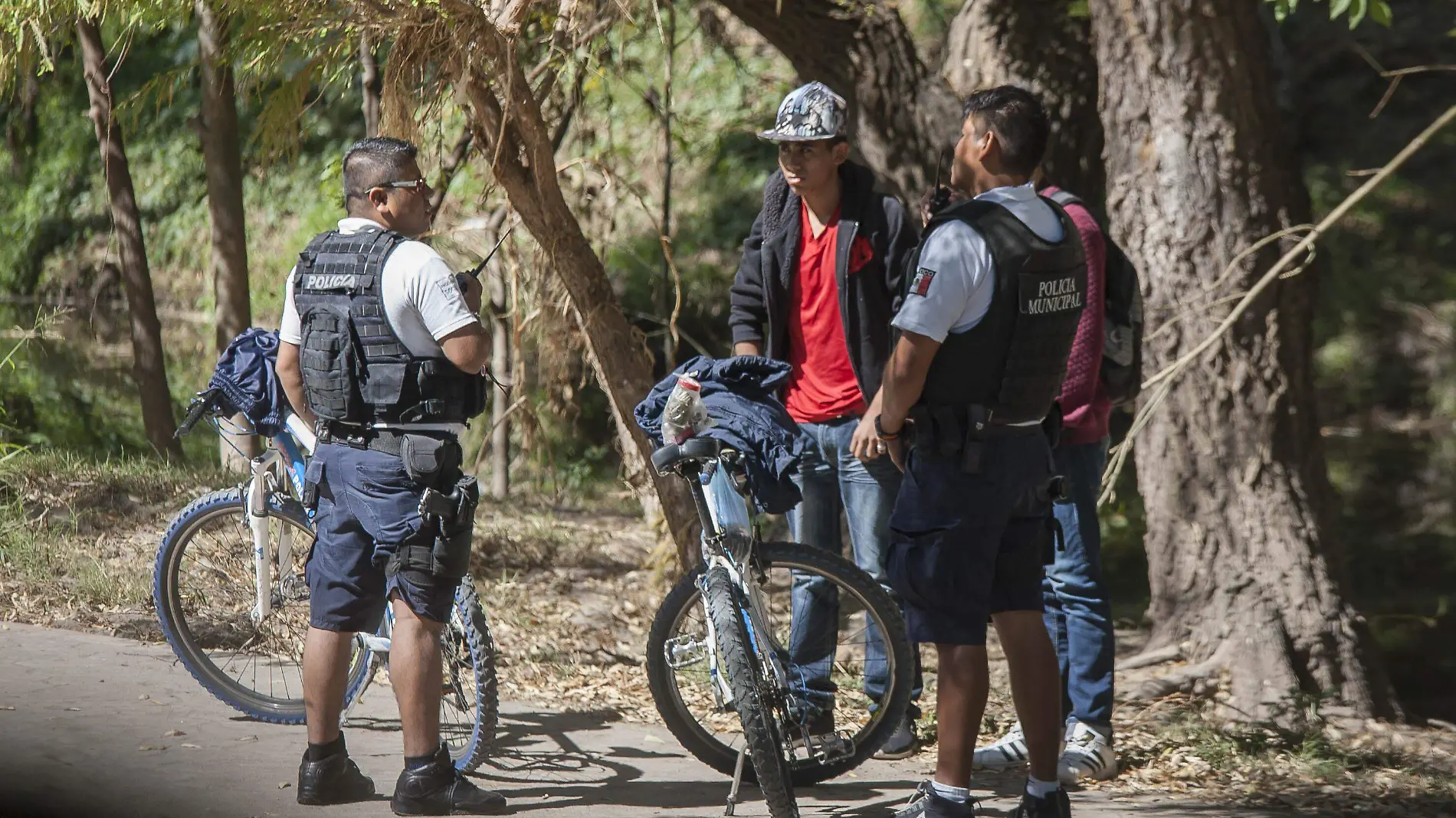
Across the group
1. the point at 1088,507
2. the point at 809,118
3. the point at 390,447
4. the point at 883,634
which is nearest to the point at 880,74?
the point at 809,118

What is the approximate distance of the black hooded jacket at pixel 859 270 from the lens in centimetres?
438

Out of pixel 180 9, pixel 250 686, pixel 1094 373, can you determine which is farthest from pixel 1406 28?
pixel 250 686

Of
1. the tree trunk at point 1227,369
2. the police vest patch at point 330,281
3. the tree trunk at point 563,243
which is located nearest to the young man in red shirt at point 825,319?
the tree trunk at point 563,243

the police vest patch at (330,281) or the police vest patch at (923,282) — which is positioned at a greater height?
the police vest patch at (330,281)

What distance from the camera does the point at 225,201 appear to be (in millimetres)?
7363

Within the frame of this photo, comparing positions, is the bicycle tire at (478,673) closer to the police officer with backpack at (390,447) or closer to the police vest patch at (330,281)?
the police officer with backpack at (390,447)

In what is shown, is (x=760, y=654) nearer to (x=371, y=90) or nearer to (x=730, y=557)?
(x=730, y=557)

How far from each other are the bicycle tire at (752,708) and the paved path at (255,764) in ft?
1.28

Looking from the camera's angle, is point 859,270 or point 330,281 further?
point 859,270

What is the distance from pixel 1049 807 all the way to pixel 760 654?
85cm

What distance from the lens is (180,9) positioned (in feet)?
18.3

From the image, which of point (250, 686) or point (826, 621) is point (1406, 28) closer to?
point (826, 621)

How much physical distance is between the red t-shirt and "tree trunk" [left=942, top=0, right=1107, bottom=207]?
298 centimetres

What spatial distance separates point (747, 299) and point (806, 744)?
1441 millimetres
